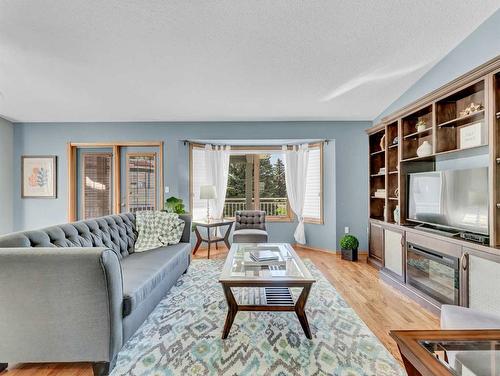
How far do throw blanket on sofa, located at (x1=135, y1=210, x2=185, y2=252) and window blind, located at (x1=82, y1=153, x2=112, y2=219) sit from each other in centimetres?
219

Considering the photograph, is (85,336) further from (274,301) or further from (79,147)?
(79,147)

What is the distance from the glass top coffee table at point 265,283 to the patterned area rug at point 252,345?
0.56ft

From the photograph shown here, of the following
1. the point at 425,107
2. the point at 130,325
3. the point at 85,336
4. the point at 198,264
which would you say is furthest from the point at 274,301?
the point at 425,107

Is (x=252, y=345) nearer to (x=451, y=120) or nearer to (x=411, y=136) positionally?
(x=451, y=120)

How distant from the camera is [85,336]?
1625 mm

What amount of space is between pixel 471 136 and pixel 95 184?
19.2ft

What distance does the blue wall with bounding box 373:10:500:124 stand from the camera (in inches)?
85.5

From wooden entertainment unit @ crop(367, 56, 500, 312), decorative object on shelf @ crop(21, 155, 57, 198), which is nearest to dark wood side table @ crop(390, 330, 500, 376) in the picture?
wooden entertainment unit @ crop(367, 56, 500, 312)

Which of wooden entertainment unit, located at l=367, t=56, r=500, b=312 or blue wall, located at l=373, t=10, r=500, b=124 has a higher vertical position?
blue wall, located at l=373, t=10, r=500, b=124

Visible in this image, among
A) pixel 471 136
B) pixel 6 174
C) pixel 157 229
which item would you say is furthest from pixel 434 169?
pixel 6 174

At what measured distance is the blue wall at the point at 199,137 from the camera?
4.78 metres

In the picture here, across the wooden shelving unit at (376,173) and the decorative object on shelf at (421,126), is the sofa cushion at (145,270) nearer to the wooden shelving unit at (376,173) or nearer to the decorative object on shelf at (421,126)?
the wooden shelving unit at (376,173)

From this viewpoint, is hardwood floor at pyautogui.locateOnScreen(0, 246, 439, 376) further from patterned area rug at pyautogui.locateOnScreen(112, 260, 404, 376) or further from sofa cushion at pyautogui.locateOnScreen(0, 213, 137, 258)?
sofa cushion at pyautogui.locateOnScreen(0, 213, 137, 258)

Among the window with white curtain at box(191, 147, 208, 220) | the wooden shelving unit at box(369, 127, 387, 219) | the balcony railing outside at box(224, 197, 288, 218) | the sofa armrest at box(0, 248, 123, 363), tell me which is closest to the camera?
the sofa armrest at box(0, 248, 123, 363)
